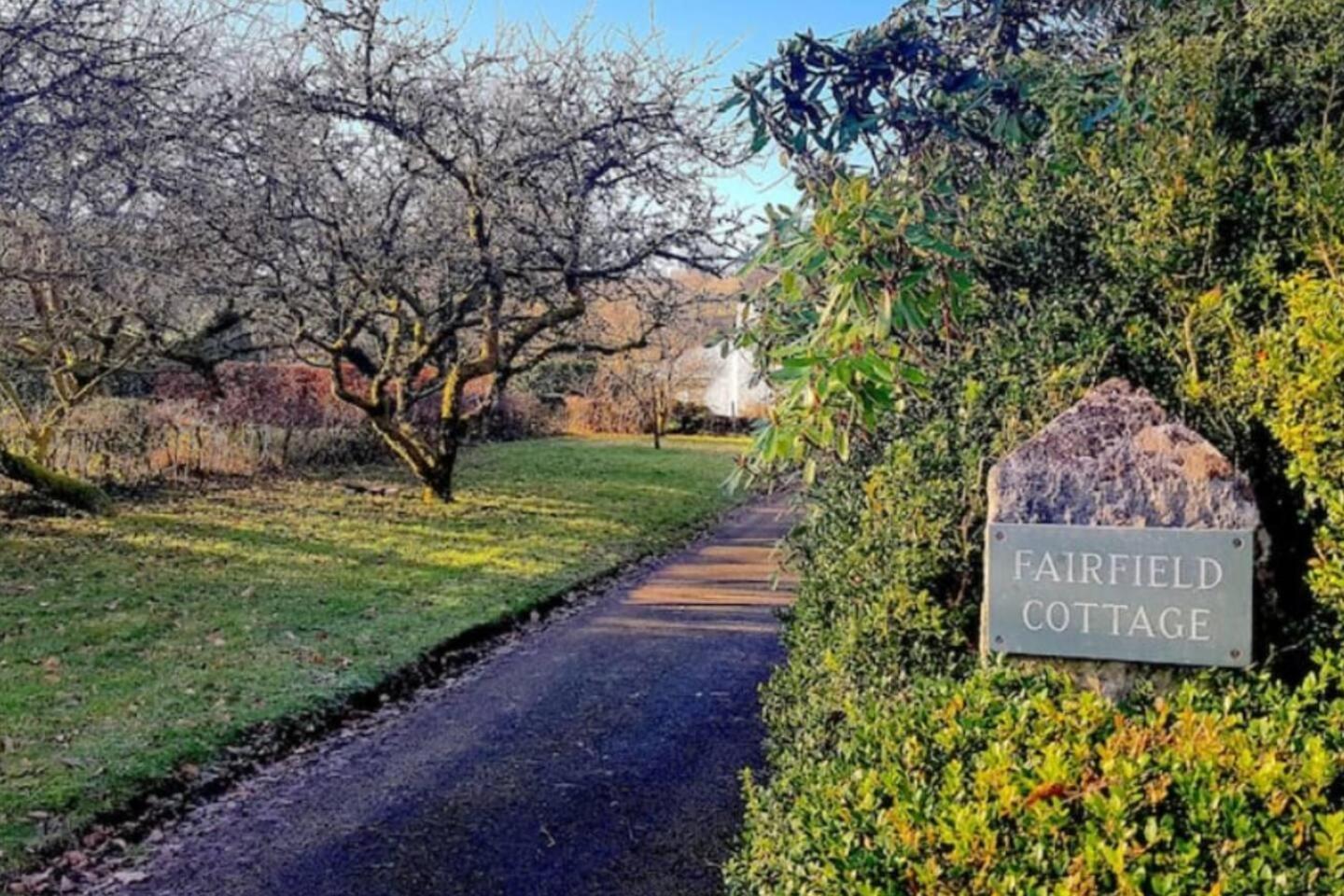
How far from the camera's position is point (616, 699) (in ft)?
17.9

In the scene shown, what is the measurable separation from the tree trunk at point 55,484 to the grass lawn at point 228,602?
34cm

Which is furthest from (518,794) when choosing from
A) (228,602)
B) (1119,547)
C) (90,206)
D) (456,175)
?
(456,175)

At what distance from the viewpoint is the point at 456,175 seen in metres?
9.94

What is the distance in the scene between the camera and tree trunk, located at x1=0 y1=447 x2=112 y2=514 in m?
10.0

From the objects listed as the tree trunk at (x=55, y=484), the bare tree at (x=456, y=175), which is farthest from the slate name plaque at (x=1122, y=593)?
the tree trunk at (x=55, y=484)

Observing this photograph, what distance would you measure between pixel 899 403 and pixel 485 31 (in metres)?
8.73

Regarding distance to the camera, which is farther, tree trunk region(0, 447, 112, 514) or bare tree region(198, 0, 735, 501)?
tree trunk region(0, 447, 112, 514)

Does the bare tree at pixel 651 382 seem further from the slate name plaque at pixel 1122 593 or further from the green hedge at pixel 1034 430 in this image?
the slate name plaque at pixel 1122 593

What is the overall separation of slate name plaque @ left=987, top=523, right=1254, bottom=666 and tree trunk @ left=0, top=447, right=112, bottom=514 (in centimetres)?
1101

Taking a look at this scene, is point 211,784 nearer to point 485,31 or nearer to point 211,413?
point 485,31

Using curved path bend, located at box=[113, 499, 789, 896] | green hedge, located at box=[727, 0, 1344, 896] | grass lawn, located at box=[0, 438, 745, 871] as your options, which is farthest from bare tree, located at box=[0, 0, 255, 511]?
green hedge, located at box=[727, 0, 1344, 896]

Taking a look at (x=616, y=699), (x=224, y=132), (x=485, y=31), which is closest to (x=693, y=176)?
(x=485, y=31)

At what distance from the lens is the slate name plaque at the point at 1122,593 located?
6.25 feet

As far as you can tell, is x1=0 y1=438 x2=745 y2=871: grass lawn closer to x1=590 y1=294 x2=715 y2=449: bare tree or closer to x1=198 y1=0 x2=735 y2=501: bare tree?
x1=198 y1=0 x2=735 y2=501: bare tree
